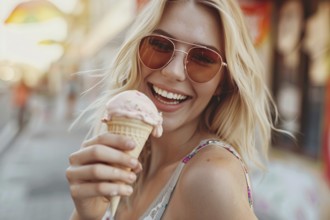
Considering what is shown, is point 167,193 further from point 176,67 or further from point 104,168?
point 176,67

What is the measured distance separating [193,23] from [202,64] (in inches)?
6.0

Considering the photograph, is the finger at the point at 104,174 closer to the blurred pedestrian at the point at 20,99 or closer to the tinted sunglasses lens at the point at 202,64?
the tinted sunglasses lens at the point at 202,64

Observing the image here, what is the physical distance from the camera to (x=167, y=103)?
1.61 meters

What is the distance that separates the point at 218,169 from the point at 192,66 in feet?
1.42

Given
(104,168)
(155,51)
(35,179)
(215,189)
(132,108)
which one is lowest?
(35,179)

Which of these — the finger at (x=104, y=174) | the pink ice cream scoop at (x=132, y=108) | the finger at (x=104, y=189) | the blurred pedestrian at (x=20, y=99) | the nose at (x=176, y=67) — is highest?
the nose at (x=176, y=67)

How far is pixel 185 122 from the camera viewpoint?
1.71m

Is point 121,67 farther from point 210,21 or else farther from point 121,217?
point 121,217

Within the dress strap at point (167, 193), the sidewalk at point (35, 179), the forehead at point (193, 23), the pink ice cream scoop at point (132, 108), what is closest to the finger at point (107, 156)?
the pink ice cream scoop at point (132, 108)

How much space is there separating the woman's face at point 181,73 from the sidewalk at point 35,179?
4576mm

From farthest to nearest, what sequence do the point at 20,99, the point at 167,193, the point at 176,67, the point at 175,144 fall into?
the point at 20,99, the point at 175,144, the point at 176,67, the point at 167,193

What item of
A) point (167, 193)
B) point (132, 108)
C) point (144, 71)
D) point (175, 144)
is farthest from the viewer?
point (175, 144)

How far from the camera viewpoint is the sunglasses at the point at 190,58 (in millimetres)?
1548

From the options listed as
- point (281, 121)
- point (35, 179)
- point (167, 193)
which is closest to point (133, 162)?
point (167, 193)
